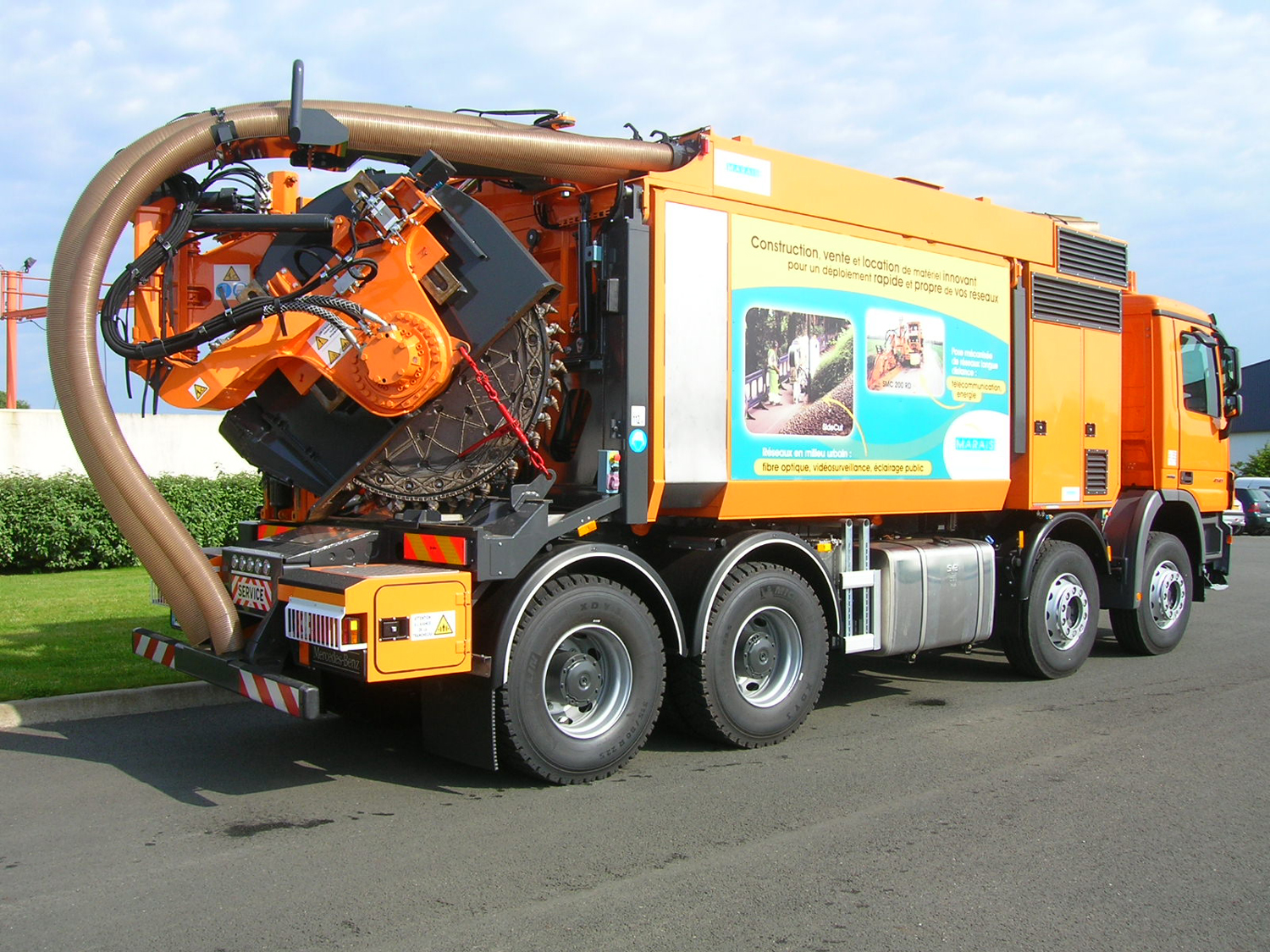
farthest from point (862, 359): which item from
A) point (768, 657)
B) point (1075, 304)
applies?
point (1075, 304)

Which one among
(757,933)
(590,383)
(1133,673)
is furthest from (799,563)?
(1133,673)

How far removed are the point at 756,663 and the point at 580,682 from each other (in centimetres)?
132

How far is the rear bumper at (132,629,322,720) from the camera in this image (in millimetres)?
4949

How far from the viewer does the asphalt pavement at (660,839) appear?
12.8 ft

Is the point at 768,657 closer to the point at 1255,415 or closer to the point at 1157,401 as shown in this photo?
the point at 1157,401

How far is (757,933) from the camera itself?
3861 millimetres

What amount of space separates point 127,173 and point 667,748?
4.17m

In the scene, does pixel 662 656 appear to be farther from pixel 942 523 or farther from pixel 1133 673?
pixel 1133 673

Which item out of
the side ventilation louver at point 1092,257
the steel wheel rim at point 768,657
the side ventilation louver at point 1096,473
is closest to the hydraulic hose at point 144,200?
the steel wheel rim at point 768,657

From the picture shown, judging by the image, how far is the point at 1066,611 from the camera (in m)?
8.74

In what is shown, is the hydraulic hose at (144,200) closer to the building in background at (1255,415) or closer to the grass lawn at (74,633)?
the grass lawn at (74,633)

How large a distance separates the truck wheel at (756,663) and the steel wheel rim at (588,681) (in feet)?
1.88

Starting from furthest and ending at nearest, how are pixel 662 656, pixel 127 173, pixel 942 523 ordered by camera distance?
pixel 942 523, pixel 662 656, pixel 127 173

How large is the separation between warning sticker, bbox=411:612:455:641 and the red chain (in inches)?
42.1
